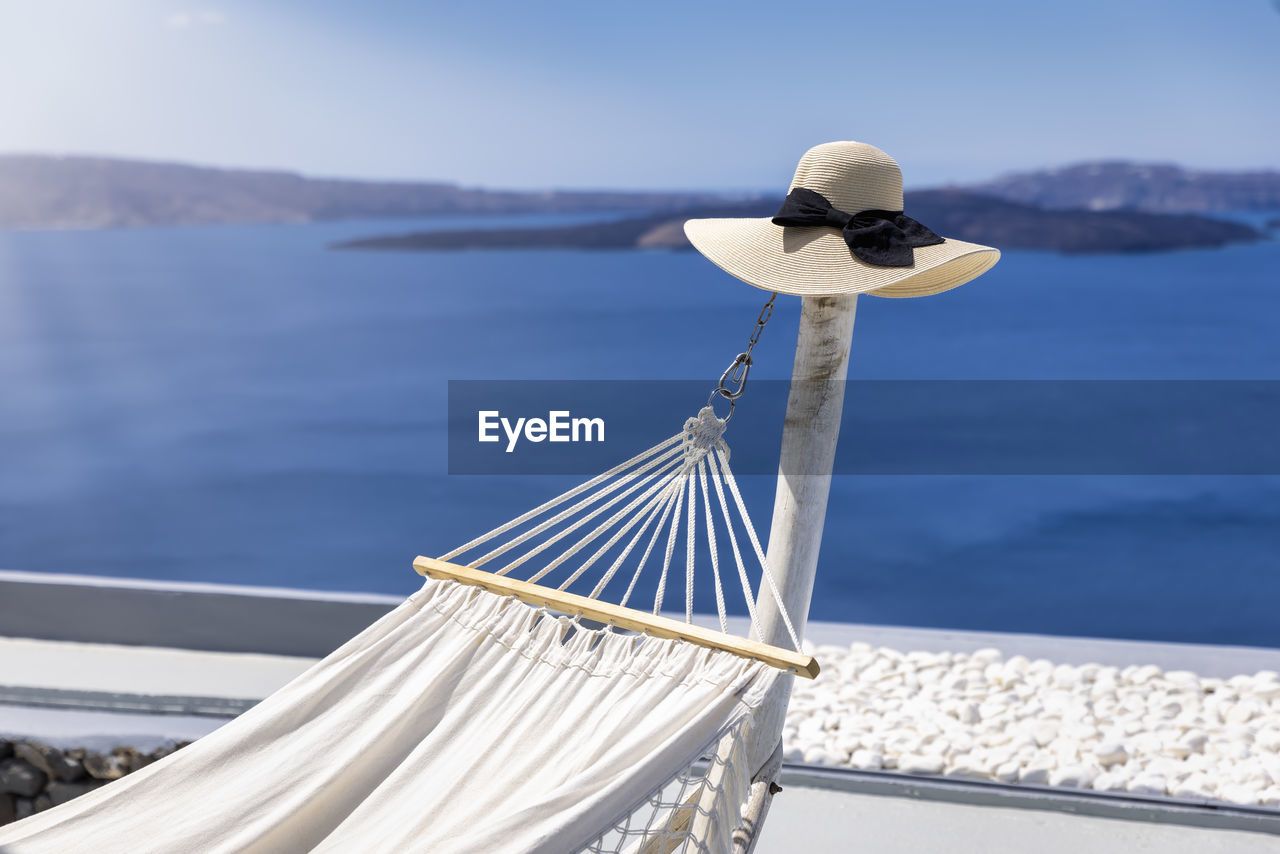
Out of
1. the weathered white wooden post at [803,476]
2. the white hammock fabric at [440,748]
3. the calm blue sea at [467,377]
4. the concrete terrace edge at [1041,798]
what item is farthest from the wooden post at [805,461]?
the calm blue sea at [467,377]

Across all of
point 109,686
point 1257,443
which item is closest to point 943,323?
point 1257,443

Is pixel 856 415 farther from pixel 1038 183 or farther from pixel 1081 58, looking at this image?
pixel 1081 58

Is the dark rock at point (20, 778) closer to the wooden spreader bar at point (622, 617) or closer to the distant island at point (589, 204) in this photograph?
the wooden spreader bar at point (622, 617)

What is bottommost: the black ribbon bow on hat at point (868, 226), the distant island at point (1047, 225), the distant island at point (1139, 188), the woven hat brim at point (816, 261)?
the woven hat brim at point (816, 261)

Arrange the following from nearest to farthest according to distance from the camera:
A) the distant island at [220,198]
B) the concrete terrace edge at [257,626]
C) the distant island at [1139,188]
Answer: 1. the concrete terrace edge at [257,626]
2. the distant island at [1139,188]
3. the distant island at [220,198]

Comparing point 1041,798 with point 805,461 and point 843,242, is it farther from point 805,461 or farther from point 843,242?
point 843,242

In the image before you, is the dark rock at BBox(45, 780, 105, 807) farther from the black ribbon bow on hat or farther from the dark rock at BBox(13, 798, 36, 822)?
the black ribbon bow on hat

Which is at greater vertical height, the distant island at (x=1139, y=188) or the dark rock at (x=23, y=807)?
the distant island at (x=1139, y=188)
